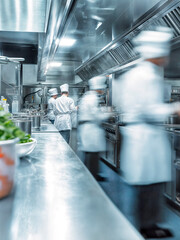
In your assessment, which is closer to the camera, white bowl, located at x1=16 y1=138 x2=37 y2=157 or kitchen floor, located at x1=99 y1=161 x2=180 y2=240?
white bowl, located at x1=16 y1=138 x2=37 y2=157

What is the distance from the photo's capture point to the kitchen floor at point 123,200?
2.12m

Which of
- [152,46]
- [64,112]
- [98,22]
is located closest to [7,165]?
[152,46]

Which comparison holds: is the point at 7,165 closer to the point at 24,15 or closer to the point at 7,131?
the point at 7,131

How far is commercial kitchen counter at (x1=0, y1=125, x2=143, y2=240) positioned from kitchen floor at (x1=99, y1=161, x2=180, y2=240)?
1.58m

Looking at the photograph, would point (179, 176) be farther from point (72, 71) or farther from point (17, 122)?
point (72, 71)

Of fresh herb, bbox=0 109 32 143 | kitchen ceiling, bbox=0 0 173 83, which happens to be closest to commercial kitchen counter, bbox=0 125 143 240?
fresh herb, bbox=0 109 32 143

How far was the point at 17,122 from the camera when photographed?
1.40 metres

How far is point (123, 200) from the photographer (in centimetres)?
269

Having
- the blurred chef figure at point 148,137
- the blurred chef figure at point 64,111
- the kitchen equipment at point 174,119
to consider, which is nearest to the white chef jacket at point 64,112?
the blurred chef figure at point 64,111

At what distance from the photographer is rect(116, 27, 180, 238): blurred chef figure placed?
233cm

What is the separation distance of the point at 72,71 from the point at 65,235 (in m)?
8.51

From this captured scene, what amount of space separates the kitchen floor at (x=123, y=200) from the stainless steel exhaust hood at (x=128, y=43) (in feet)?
6.74

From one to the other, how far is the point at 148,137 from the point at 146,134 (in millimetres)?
36

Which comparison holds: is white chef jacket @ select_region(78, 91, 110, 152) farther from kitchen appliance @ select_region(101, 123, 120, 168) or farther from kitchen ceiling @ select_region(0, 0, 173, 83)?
kitchen ceiling @ select_region(0, 0, 173, 83)
